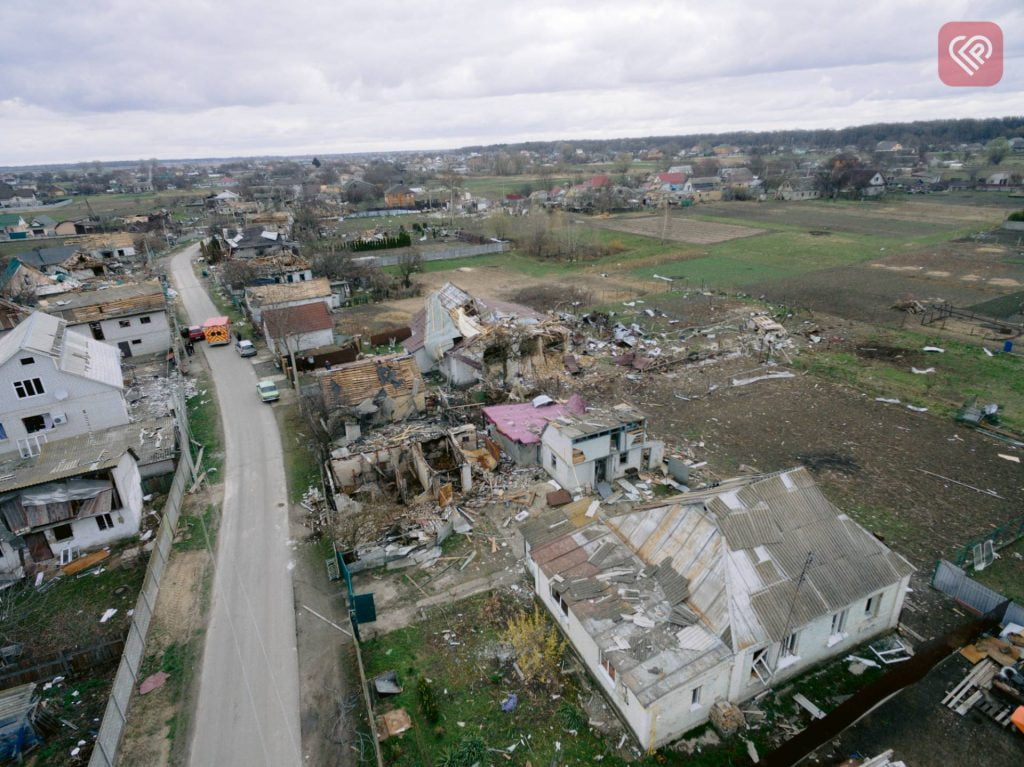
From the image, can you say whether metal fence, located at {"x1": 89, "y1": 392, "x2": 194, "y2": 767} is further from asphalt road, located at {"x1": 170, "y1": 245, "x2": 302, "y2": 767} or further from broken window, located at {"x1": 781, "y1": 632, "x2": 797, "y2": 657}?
broken window, located at {"x1": 781, "y1": 632, "x2": 797, "y2": 657}

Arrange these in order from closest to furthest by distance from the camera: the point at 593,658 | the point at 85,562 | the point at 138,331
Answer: the point at 593,658 < the point at 85,562 < the point at 138,331

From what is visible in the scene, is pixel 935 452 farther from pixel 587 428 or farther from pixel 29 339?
pixel 29 339

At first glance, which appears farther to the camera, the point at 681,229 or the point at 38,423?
the point at 681,229

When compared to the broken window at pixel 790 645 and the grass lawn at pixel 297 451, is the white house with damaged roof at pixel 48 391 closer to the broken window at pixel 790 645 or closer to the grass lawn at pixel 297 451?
the grass lawn at pixel 297 451

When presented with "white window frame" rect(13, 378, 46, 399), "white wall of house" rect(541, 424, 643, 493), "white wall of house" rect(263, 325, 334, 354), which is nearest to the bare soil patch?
"white wall of house" rect(263, 325, 334, 354)

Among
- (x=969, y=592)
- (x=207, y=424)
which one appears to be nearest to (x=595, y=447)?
(x=969, y=592)

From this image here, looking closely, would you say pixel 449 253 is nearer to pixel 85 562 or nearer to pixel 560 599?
pixel 85 562

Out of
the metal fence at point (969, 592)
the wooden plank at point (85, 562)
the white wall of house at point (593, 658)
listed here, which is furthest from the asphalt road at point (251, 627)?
the metal fence at point (969, 592)

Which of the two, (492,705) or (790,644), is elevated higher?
(790,644)
